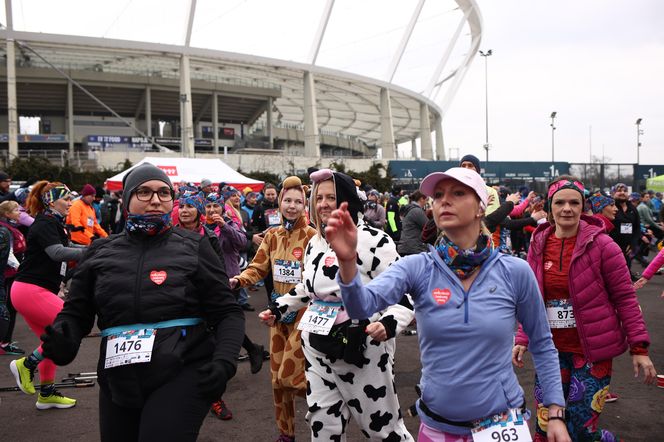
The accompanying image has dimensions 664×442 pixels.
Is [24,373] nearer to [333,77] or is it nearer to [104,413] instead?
[104,413]

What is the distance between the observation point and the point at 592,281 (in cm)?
342

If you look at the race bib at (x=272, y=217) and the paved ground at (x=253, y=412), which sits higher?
the race bib at (x=272, y=217)

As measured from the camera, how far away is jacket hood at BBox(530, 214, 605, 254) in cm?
349

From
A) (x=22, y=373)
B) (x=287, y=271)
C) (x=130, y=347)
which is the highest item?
(x=287, y=271)

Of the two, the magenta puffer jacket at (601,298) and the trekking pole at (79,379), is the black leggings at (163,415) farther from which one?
the trekking pole at (79,379)

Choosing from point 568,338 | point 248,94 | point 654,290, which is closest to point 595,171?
point 654,290

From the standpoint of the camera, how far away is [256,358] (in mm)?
3275

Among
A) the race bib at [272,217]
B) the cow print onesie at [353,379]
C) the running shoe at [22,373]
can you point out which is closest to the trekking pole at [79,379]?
the running shoe at [22,373]

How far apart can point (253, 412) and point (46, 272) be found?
2.45 metres

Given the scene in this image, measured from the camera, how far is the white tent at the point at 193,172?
17.8 metres

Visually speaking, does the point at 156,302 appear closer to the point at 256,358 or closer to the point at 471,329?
the point at 256,358

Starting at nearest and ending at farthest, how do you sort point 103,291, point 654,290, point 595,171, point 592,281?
point 103,291, point 592,281, point 654,290, point 595,171

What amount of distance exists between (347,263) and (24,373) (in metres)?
3.65

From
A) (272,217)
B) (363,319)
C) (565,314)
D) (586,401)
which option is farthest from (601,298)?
(272,217)
